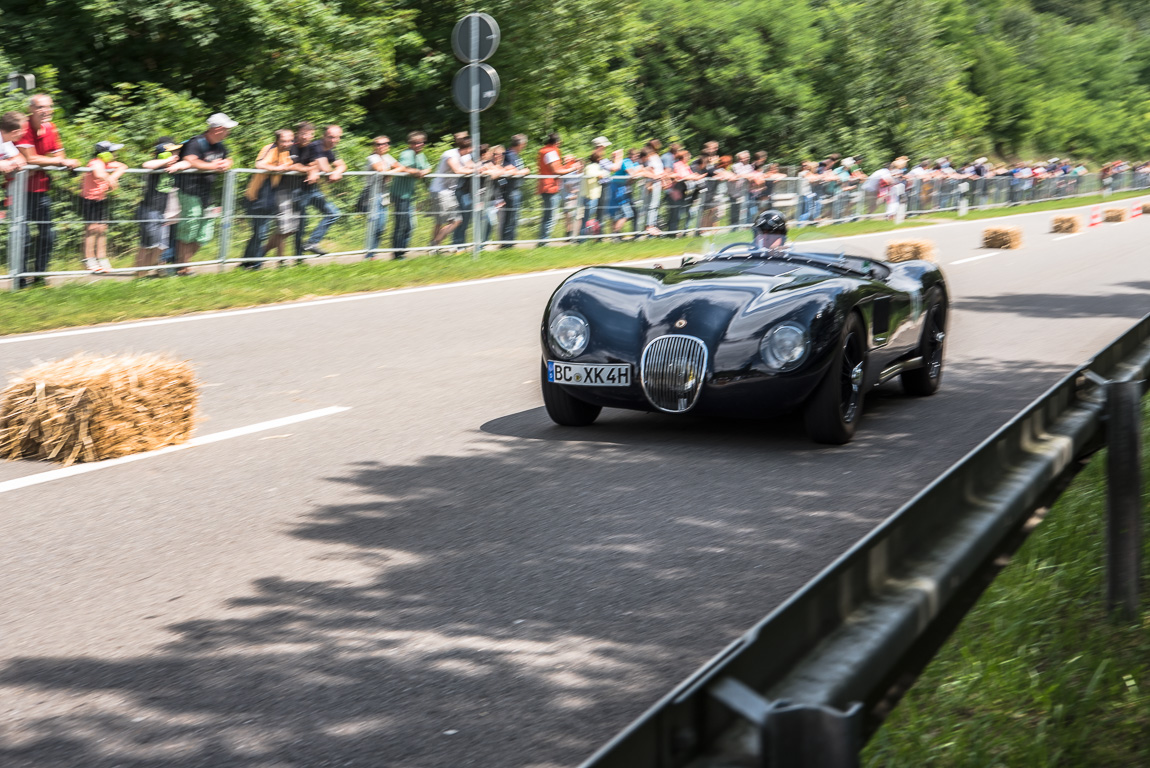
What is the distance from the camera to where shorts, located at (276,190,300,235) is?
51.1 ft

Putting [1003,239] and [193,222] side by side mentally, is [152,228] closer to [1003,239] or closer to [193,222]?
[193,222]

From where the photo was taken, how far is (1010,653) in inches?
163

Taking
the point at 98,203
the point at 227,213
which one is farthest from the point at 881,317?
the point at 227,213

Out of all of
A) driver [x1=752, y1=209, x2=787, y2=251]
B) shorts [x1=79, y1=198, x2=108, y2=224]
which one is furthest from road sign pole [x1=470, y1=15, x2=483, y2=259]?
driver [x1=752, y1=209, x2=787, y2=251]

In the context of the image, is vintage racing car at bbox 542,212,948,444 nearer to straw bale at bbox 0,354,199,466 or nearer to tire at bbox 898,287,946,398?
tire at bbox 898,287,946,398

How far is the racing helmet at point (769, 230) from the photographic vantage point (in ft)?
28.4

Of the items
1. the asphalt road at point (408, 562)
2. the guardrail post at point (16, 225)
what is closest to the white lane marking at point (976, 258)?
the asphalt road at point (408, 562)

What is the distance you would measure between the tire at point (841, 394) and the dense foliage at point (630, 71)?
1483cm

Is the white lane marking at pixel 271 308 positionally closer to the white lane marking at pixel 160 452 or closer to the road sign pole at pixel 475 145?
the road sign pole at pixel 475 145

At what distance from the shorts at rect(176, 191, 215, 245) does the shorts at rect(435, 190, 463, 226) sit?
13.1ft

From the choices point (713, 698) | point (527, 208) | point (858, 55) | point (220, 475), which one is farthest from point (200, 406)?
point (858, 55)

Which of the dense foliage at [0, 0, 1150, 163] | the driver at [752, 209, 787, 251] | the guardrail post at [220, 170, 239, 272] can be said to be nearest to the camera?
the driver at [752, 209, 787, 251]

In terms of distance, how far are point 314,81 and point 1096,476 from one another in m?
21.9

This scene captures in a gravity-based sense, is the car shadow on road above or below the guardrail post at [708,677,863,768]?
below
